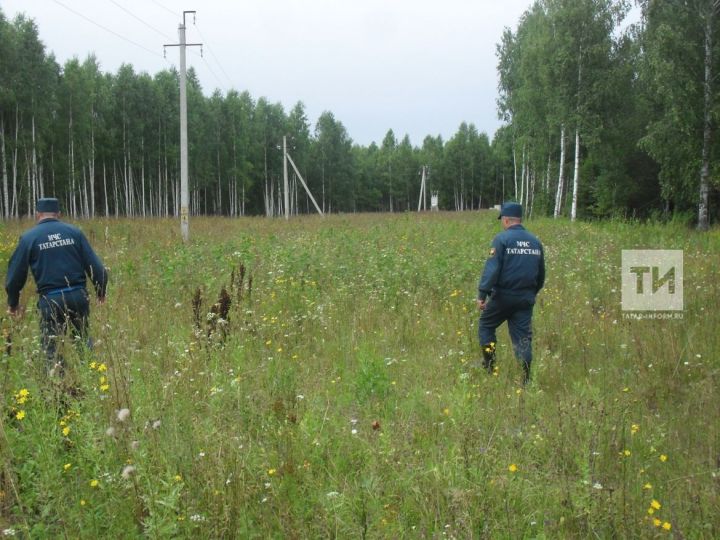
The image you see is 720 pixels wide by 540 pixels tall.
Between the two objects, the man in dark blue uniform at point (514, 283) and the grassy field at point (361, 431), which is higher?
the man in dark blue uniform at point (514, 283)

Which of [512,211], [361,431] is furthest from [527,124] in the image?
[361,431]

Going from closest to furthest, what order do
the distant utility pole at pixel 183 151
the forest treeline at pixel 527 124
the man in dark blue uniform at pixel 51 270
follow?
the man in dark blue uniform at pixel 51 270, the distant utility pole at pixel 183 151, the forest treeline at pixel 527 124

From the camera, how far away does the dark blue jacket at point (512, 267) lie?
5469mm

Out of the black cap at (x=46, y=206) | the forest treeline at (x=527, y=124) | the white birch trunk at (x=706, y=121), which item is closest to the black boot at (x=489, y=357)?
the black cap at (x=46, y=206)

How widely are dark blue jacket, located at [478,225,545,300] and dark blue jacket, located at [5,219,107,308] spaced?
3.88m

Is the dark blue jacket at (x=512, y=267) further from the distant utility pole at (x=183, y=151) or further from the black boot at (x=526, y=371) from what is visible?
the distant utility pole at (x=183, y=151)

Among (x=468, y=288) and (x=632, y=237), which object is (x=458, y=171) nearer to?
(x=632, y=237)

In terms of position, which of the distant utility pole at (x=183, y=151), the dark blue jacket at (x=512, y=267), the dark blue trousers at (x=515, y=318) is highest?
the distant utility pole at (x=183, y=151)

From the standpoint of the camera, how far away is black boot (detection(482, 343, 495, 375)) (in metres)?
5.45

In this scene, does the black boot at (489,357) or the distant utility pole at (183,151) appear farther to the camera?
the distant utility pole at (183,151)

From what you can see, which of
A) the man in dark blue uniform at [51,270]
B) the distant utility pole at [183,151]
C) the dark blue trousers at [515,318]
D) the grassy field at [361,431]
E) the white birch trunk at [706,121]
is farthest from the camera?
the white birch trunk at [706,121]

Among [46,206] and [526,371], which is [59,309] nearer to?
[46,206]

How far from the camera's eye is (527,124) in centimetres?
2900

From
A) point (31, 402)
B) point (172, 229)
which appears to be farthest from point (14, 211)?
point (31, 402)
